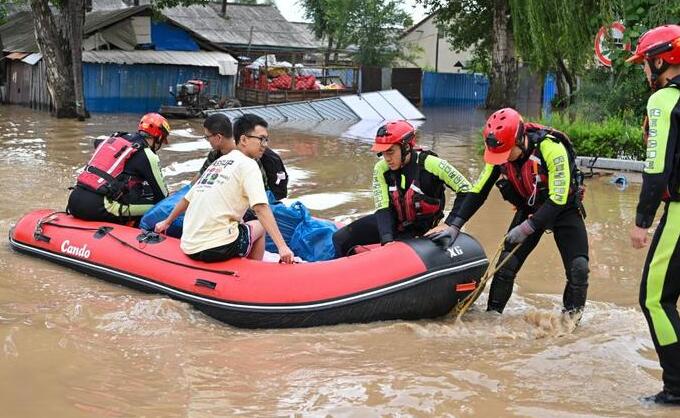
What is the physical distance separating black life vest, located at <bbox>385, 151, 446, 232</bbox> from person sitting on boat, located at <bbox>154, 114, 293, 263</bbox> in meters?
0.83

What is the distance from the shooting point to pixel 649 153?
3627 millimetres

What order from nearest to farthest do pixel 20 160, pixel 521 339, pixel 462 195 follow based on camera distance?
pixel 521 339
pixel 462 195
pixel 20 160

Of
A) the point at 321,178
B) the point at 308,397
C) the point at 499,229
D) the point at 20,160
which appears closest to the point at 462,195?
the point at 308,397

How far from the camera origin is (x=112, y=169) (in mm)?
6527

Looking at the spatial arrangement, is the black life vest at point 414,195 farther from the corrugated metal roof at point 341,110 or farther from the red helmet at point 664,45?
the corrugated metal roof at point 341,110

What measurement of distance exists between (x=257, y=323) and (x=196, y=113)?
56.7 feet

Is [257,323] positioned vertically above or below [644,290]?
below

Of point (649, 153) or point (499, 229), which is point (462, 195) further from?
point (499, 229)

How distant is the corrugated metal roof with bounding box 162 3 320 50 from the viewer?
32.7 metres

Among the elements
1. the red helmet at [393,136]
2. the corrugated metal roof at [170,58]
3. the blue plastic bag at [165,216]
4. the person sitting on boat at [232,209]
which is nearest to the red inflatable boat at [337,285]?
the person sitting on boat at [232,209]

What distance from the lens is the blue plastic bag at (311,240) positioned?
6.13 meters

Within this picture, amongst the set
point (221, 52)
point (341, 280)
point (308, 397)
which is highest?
point (221, 52)

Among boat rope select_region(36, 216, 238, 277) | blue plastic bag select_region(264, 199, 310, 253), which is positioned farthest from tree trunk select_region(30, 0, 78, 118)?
blue plastic bag select_region(264, 199, 310, 253)

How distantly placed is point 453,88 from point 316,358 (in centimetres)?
3157
